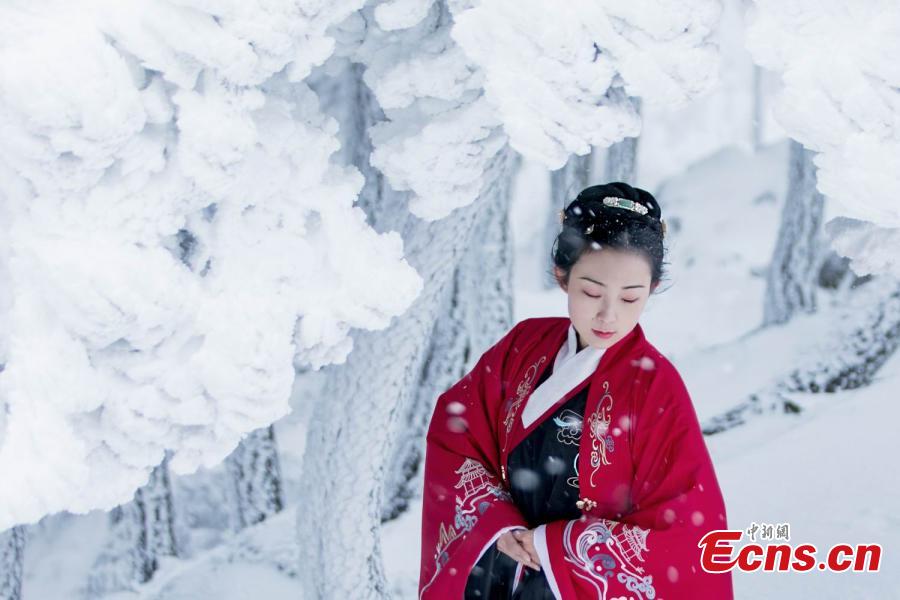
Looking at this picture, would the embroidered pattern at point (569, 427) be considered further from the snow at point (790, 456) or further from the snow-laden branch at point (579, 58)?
the snow-laden branch at point (579, 58)

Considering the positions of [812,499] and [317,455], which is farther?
[812,499]

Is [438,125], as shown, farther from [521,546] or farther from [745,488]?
[745,488]

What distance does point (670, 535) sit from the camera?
1.47 metres

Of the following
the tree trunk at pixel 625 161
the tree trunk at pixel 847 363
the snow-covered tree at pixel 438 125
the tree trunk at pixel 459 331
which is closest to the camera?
the snow-covered tree at pixel 438 125

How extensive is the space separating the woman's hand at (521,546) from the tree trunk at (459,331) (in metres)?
1.87

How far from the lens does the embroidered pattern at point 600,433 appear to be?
1.57 metres

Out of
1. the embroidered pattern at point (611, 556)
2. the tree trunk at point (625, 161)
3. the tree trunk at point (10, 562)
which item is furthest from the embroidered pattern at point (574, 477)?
the tree trunk at point (625, 161)

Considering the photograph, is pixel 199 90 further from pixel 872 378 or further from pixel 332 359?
pixel 872 378

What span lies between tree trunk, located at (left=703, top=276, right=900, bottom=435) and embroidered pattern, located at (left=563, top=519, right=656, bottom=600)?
8.33 ft

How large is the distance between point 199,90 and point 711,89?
0.95m

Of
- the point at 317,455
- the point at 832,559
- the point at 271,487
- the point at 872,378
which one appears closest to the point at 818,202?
the point at 872,378

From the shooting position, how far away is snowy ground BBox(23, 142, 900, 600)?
2.53 m

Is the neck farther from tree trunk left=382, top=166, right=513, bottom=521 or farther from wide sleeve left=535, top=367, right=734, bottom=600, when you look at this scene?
tree trunk left=382, top=166, right=513, bottom=521

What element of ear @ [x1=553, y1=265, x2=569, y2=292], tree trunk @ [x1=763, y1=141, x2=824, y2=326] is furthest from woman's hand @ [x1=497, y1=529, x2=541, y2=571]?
tree trunk @ [x1=763, y1=141, x2=824, y2=326]
